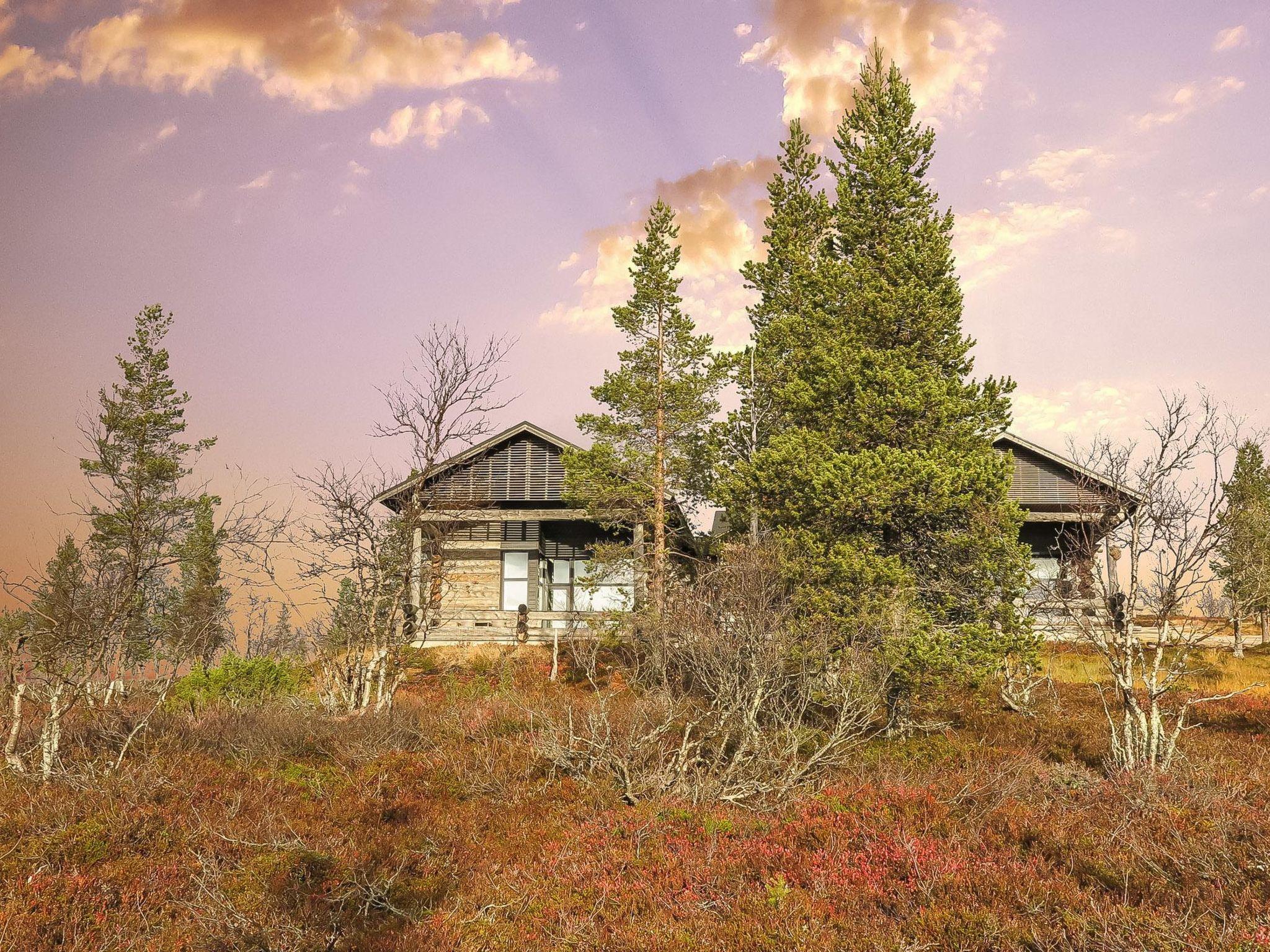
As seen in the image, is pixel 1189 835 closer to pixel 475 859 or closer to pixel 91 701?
pixel 475 859

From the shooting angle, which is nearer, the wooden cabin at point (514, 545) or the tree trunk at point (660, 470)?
the tree trunk at point (660, 470)

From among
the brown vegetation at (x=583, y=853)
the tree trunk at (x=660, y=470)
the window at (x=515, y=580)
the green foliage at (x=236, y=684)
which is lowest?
the brown vegetation at (x=583, y=853)

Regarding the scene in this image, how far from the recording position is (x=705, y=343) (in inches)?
937

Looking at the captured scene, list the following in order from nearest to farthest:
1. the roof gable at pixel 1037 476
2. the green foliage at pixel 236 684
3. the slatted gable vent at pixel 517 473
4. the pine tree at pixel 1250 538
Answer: the green foliage at pixel 236 684
the pine tree at pixel 1250 538
the roof gable at pixel 1037 476
the slatted gable vent at pixel 517 473

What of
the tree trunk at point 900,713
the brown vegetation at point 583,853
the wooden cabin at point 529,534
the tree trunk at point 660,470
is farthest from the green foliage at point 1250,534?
the tree trunk at point 660,470

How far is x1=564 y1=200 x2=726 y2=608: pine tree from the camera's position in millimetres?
22766

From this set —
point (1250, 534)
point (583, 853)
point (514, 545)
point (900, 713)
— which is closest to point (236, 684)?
point (583, 853)

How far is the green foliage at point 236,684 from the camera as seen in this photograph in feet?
53.8

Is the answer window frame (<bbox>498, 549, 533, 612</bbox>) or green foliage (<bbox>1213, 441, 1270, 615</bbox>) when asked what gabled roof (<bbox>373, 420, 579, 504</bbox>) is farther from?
green foliage (<bbox>1213, 441, 1270, 615</bbox>)

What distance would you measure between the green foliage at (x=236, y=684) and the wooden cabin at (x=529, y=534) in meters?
7.31

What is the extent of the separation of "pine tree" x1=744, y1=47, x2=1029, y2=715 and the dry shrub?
3.58 feet

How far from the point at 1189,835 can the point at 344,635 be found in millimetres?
16676

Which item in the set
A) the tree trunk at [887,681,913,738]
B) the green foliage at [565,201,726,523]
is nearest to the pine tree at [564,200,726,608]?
the green foliage at [565,201,726,523]

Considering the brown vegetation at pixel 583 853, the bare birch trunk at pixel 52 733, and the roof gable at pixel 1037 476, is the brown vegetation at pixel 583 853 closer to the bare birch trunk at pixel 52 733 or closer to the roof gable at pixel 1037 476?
the bare birch trunk at pixel 52 733
